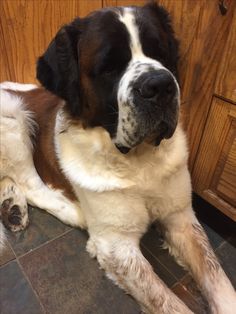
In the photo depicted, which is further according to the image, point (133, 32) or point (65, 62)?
point (65, 62)

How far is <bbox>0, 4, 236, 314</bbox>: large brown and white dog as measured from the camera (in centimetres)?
104

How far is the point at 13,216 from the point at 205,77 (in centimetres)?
111

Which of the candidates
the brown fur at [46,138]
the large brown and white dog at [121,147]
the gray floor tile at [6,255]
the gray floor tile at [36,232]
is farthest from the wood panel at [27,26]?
the gray floor tile at [6,255]

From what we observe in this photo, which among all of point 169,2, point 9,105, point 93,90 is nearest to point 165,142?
point 93,90

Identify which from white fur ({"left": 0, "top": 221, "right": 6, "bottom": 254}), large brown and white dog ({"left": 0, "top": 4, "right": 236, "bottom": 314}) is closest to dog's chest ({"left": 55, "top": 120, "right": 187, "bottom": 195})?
large brown and white dog ({"left": 0, "top": 4, "right": 236, "bottom": 314})

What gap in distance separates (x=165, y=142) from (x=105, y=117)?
28cm

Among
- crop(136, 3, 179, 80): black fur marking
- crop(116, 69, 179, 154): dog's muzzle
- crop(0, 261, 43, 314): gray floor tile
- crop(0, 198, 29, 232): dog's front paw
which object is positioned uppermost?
crop(136, 3, 179, 80): black fur marking

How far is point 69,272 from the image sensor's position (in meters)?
1.40

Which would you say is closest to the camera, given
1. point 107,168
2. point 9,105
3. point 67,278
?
point 107,168

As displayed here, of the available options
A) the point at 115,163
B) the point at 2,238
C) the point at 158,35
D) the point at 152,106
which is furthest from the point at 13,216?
the point at 158,35

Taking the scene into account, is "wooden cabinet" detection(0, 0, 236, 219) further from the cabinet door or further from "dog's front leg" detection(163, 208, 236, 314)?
"dog's front leg" detection(163, 208, 236, 314)

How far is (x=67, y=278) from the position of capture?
1378mm

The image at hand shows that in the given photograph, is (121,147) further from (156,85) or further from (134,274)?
(134,274)

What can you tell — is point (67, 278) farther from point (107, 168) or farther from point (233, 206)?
point (233, 206)
